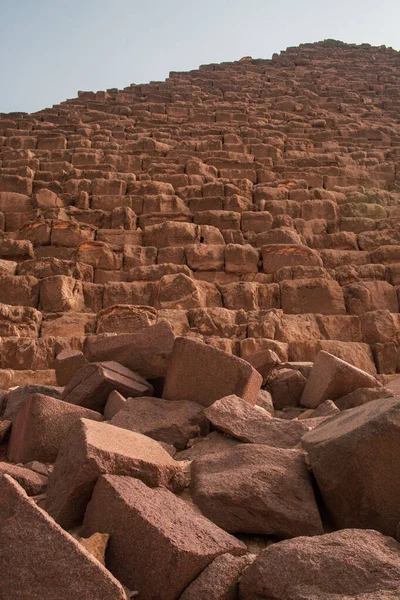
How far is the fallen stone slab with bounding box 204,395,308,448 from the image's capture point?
9.94ft

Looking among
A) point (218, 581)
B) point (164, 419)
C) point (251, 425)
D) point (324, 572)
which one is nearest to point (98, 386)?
point (164, 419)

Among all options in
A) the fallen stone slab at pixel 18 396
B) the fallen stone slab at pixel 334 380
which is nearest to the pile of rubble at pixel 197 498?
the fallen stone slab at pixel 18 396

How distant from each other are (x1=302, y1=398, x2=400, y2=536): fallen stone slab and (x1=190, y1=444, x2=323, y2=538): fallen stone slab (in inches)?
3.9

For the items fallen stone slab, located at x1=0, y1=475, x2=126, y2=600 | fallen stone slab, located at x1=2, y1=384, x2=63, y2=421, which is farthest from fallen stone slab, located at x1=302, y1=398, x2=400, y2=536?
fallen stone slab, located at x1=2, y1=384, x2=63, y2=421

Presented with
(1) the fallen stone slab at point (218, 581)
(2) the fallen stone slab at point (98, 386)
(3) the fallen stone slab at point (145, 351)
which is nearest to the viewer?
(1) the fallen stone slab at point (218, 581)

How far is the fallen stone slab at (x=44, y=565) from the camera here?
1.67m

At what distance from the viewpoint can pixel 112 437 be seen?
8.32 feet

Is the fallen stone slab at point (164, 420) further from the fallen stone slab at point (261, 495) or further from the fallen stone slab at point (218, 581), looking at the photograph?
the fallen stone slab at point (218, 581)

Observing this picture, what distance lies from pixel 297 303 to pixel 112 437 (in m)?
4.08

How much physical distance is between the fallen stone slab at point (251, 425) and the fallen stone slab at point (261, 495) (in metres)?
0.36

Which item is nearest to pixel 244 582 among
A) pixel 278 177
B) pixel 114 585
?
pixel 114 585

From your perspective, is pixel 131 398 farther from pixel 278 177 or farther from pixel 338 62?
pixel 338 62

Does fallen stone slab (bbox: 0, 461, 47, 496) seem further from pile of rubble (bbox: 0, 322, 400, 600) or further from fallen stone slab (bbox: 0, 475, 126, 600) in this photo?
fallen stone slab (bbox: 0, 475, 126, 600)

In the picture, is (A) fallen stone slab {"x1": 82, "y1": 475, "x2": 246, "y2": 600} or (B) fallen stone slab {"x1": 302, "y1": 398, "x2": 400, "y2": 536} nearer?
(A) fallen stone slab {"x1": 82, "y1": 475, "x2": 246, "y2": 600}
